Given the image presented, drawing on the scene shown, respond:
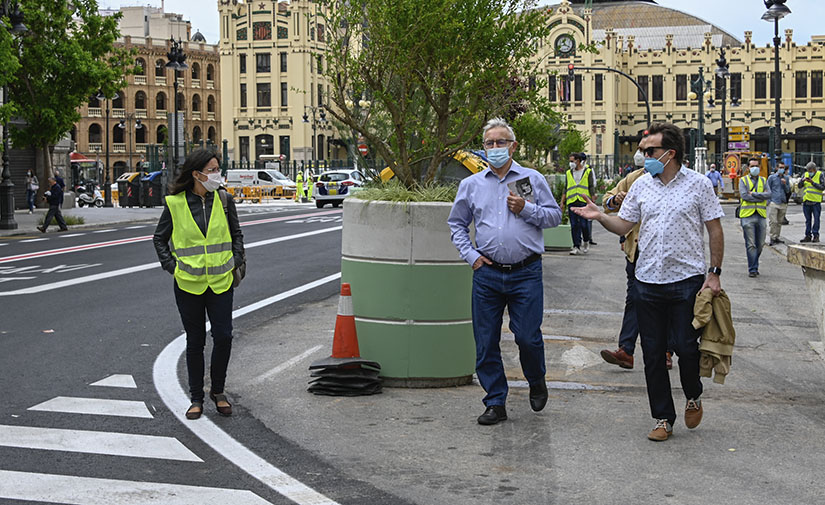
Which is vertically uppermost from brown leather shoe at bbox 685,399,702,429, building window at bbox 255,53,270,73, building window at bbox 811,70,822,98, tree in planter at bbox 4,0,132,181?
building window at bbox 255,53,270,73

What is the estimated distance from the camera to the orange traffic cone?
317 inches

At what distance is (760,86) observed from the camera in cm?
8612

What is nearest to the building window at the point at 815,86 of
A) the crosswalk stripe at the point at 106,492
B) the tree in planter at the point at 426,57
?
the tree in planter at the point at 426,57

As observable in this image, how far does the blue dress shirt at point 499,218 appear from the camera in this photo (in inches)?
271

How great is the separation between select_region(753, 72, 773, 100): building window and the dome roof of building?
22.3ft

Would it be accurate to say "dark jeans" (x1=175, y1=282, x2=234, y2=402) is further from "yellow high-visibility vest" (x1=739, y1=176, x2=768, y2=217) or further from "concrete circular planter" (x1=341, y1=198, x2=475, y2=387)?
"yellow high-visibility vest" (x1=739, y1=176, x2=768, y2=217)

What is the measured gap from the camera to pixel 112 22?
36.9m

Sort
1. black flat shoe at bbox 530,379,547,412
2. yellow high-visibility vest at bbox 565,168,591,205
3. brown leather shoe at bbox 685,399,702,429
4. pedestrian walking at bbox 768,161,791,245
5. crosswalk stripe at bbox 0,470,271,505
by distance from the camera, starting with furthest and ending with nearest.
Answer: pedestrian walking at bbox 768,161,791,245 < yellow high-visibility vest at bbox 565,168,591,205 < black flat shoe at bbox 530,379,547,412 < brown leather shoe at bbox 685,399,702,429 < crosswalk stripe at bbox 0,470,271,505

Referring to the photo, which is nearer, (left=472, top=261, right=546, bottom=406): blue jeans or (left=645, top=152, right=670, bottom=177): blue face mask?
(left=645, top=152, right=670, bottom=177): blue face mask

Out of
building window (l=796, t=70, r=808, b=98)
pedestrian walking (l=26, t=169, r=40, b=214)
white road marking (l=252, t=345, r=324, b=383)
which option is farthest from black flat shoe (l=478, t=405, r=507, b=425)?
building window (l=796, t=70, r=808, b=98)

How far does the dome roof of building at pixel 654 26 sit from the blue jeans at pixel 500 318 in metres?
88.1

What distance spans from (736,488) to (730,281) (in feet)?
38.6

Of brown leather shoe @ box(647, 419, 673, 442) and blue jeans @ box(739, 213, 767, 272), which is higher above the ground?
blue jeans @ box(739, 213, 767, 272)

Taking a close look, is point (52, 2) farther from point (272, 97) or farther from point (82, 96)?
point (272, 97)
